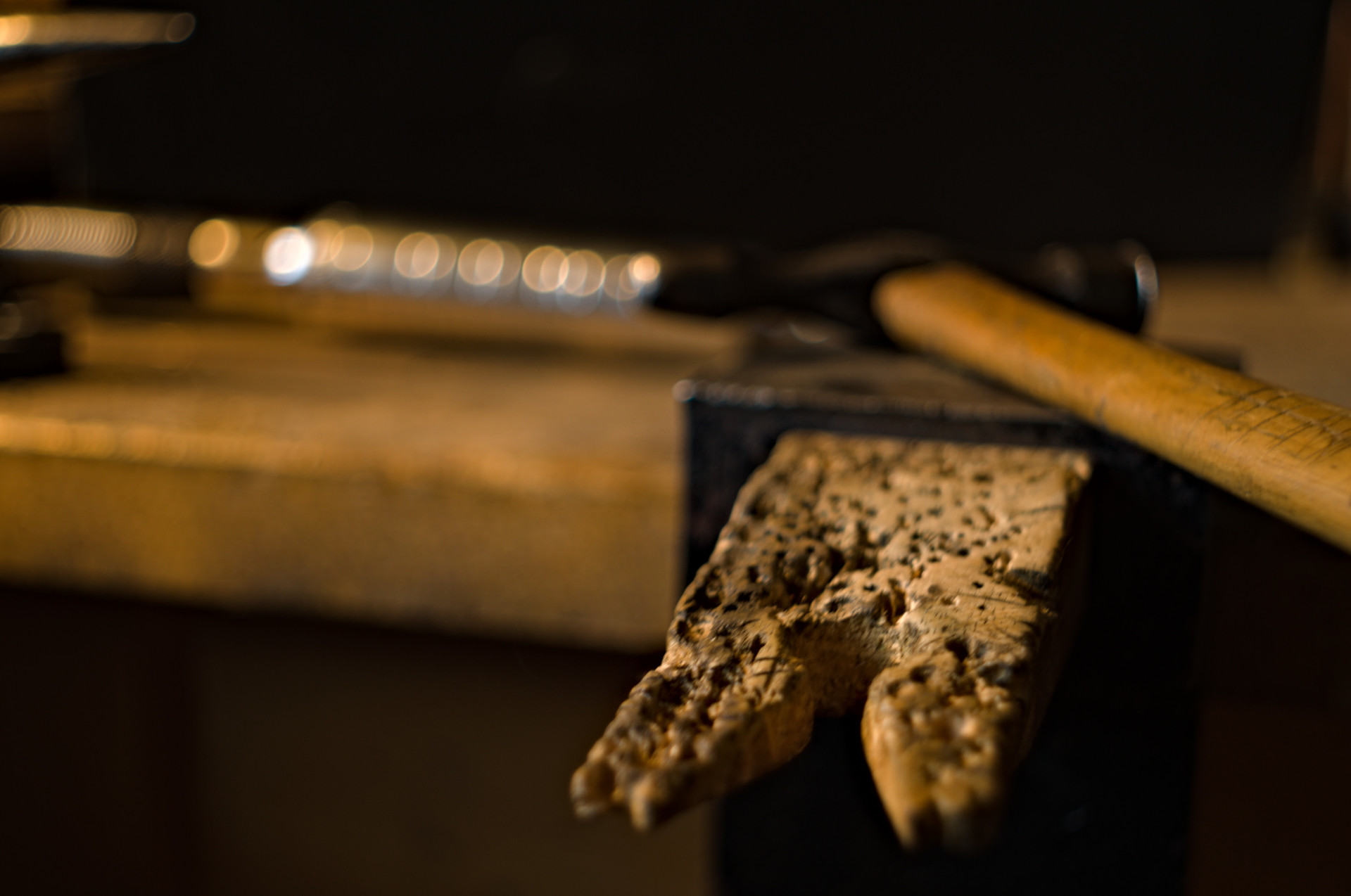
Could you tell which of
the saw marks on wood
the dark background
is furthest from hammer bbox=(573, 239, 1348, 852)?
the dark background

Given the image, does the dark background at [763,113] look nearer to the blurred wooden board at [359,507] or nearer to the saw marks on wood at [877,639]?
the blurred wooden board at [359,507]

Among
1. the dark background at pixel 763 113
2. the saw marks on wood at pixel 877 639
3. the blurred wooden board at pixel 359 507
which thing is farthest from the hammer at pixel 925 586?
the dark background at pixel 763 113

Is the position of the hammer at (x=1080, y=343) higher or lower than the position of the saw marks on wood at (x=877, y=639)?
higher

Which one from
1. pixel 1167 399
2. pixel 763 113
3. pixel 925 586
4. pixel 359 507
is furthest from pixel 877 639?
pixel 763 113

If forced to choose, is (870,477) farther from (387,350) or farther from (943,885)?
(387,350)

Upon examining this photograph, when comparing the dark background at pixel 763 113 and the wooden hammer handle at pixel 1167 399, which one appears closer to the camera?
the wooden hammer handle at pixel 1167 399

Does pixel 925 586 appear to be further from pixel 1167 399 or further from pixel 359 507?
pixel 359 507

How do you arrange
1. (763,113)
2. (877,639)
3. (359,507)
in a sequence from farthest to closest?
(763,113)
(359,507)
(877,639)
